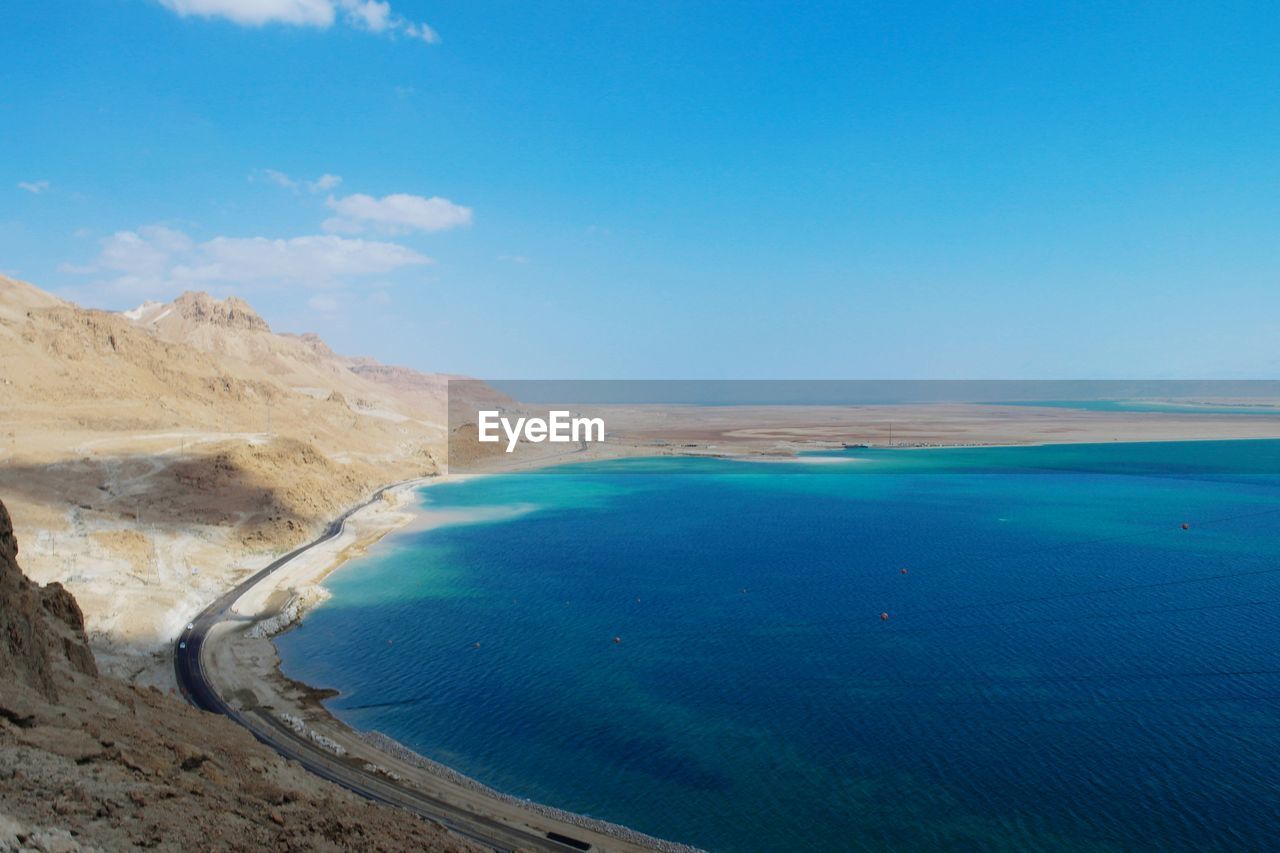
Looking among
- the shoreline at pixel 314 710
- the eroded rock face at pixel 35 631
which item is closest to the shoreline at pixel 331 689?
the shoreline at pixel 314 710

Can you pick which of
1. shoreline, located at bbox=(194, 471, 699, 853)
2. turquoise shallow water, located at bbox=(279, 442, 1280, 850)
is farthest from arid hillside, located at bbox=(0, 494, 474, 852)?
turquoise shallow water, located at bbox=(279, 442, 1280, 850)

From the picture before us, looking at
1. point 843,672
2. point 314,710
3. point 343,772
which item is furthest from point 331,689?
point 843,672

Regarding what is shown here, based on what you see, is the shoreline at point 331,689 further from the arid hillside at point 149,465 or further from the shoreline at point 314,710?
the arid hillside at point 149,465

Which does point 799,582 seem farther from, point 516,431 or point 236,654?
point 516,431

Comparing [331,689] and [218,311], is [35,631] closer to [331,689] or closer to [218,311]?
[331,689]

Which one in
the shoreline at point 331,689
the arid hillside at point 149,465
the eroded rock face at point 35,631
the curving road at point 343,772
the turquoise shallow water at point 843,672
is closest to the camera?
the eroded rock face at point 35,631
